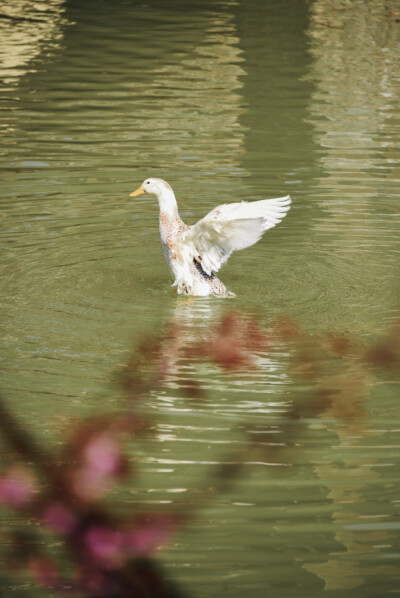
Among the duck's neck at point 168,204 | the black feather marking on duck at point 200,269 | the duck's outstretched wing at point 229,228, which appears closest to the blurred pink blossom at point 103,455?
the duck's outstretched wing at point 229,228

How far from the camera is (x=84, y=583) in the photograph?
187 inches

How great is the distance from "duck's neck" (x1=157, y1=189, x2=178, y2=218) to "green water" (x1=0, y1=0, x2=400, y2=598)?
1.86 ft

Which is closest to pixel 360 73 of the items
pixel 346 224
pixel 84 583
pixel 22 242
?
pixel 346 224

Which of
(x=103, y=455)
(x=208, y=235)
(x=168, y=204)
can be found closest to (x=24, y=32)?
(x=168, y=204)

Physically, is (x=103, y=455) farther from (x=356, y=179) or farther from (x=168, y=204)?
(x=356, y=179)

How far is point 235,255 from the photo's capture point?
32.6ft

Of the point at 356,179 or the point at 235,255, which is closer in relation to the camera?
the point at 235,255

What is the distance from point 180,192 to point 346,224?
1.80 metres

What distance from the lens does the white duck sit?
807cm

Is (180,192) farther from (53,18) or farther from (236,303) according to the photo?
(53,18)

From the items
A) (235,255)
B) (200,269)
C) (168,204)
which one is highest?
(168,204)

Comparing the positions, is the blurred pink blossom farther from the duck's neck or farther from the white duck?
the duck's neck

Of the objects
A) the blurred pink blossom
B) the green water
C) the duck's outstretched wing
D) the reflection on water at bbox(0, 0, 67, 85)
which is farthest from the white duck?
the reflection on water at bbox(0, 0, 67, 85)

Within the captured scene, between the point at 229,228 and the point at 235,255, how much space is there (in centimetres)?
174
